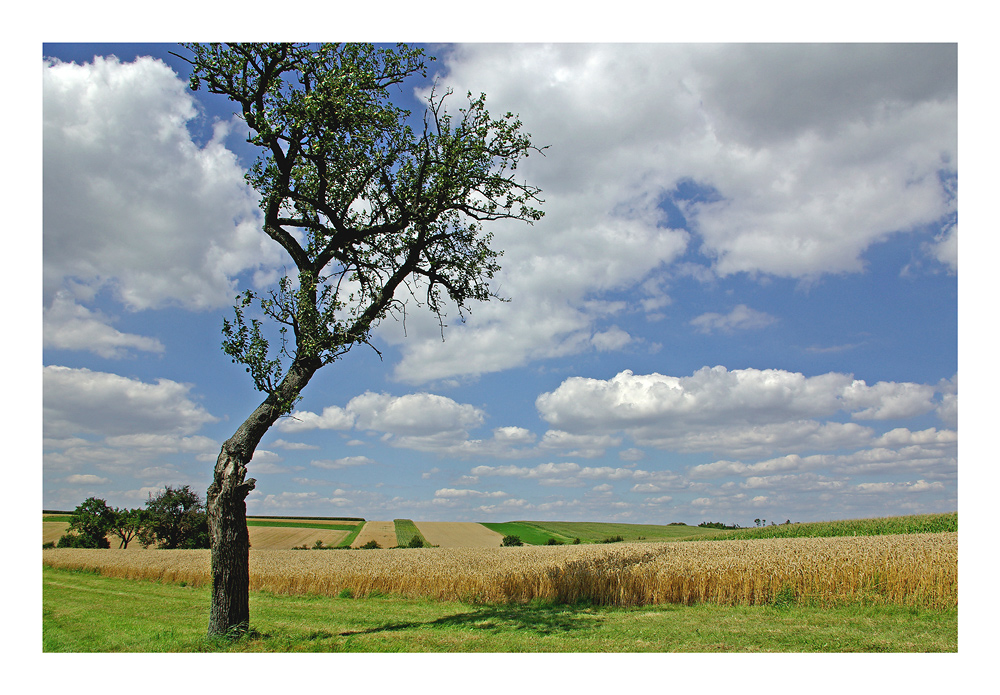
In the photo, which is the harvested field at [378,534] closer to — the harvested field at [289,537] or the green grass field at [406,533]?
the green grass field at [406,533]

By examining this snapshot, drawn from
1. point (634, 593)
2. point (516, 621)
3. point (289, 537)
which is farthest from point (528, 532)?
point (516, 621)

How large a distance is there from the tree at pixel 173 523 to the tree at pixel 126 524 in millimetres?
578

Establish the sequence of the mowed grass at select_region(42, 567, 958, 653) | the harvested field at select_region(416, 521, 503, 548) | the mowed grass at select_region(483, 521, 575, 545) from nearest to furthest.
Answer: the mowed grass at select_region(42, 567, 958, 653) → the harvested field at select_region(416, 521, 503, 548) → the mowed grass at select_region(483, 521, 575, 545)

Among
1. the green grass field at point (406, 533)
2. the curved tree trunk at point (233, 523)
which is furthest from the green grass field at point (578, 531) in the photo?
the curved tree trunk at point (233, 523)

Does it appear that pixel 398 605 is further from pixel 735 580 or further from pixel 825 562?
pixel 825 562

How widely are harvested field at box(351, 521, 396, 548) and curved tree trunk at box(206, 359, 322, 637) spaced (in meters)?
44.3

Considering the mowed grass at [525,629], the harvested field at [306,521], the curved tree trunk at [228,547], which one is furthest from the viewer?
the harvested field at [306,521]

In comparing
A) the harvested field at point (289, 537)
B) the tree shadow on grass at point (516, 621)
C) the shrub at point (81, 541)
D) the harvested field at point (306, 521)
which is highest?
the tree shadow on grass at point (516, 621)

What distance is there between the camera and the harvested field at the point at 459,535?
52694mm

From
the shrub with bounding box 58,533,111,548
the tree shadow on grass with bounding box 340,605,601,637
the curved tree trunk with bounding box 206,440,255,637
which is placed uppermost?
the curved tree trunk with bounding box 206,440,255,637

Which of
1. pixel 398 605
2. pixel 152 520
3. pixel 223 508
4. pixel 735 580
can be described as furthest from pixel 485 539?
pixel 223 508

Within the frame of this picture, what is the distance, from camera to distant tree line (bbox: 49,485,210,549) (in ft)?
181

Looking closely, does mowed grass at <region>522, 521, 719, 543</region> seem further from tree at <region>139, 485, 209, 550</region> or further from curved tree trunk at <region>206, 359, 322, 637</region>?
curved tree trunk at <region>206, 359, 322, 637</region>

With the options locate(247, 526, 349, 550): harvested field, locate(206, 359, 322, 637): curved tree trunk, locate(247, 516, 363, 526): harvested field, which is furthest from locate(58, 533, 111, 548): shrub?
locate(206, 359, 322, 637): curved tree trunk
